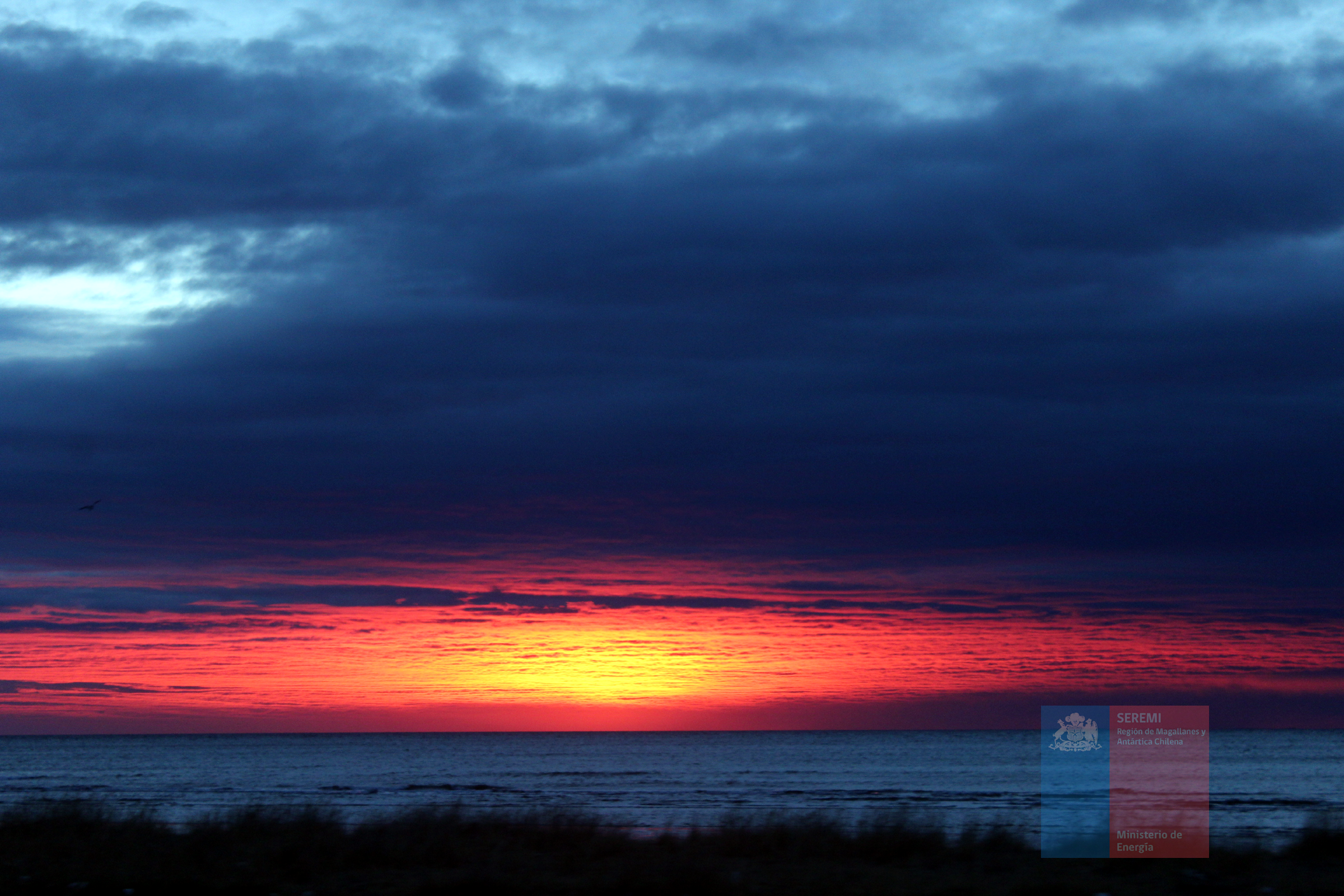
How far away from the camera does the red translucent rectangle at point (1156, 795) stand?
19078 millimetres

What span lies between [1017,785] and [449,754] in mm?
77436

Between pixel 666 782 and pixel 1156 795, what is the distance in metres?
26.5

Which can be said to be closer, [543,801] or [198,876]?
[198,876]

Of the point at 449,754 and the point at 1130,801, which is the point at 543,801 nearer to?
the point at 1130,801

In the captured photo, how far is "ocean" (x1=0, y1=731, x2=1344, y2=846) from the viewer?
126 ft

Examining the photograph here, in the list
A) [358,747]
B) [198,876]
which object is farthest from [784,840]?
[358,747]

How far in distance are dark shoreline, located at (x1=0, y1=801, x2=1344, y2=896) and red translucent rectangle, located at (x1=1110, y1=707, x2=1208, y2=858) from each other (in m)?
1.24

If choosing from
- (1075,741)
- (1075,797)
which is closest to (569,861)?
(1075,797)

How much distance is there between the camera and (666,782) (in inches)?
2397

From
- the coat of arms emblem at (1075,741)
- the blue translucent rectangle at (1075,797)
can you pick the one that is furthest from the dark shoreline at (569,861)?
the coat of arms emblem at (1075,741)

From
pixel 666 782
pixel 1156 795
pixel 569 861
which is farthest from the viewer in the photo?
pixel 666 782

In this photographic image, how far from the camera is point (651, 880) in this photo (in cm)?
1549

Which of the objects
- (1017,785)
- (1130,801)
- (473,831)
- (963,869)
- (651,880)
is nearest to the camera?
(651,880)

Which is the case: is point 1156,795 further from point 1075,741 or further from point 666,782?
point 1075,741
